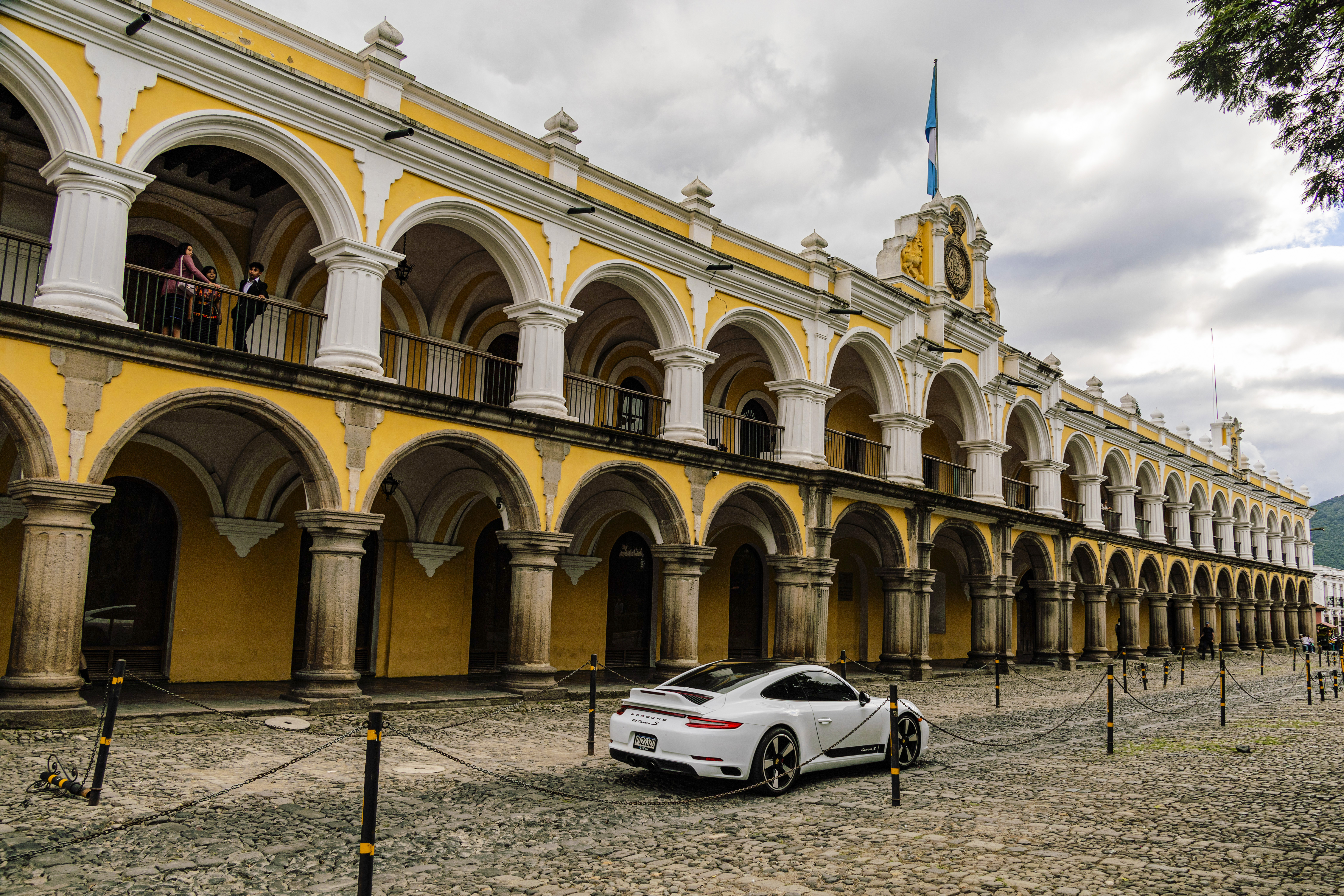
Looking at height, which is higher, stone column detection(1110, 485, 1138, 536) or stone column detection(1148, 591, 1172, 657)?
stone column detection(1110, 485, 1138, 536)

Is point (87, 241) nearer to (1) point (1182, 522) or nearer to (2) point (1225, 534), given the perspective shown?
(1) point (1182, 522)

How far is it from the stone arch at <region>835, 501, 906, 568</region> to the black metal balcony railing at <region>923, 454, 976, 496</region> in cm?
269

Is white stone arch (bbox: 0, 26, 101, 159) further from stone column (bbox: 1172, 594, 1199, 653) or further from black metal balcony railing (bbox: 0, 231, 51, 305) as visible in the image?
stone column (bbox: 1172, 594, 1199, 653)

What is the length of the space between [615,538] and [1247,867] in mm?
15664

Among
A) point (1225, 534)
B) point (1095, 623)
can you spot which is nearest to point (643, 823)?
point (1095, 623)

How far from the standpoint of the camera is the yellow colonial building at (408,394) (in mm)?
11133

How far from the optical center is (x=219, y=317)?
1363 cm

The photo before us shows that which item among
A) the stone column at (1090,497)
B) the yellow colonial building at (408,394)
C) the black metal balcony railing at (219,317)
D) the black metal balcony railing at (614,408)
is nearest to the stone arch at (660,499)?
the yellow colonial building at (408,394)

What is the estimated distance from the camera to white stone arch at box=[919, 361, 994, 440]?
26141mm

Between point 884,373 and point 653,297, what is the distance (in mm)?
7764

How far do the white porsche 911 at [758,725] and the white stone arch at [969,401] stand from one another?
660 inches

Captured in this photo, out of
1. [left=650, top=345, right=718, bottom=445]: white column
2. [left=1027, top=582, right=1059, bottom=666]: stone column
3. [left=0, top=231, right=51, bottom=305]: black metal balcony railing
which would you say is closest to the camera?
[left=0, top=231, right=51, bottom=305]: black metal balcony railing

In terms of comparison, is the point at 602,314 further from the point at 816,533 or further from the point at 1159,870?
the point at 1159,870

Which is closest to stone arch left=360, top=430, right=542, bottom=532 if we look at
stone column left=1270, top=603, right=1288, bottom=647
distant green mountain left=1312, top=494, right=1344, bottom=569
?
stone column left=1270, top=603, right=1288, bottom=647
